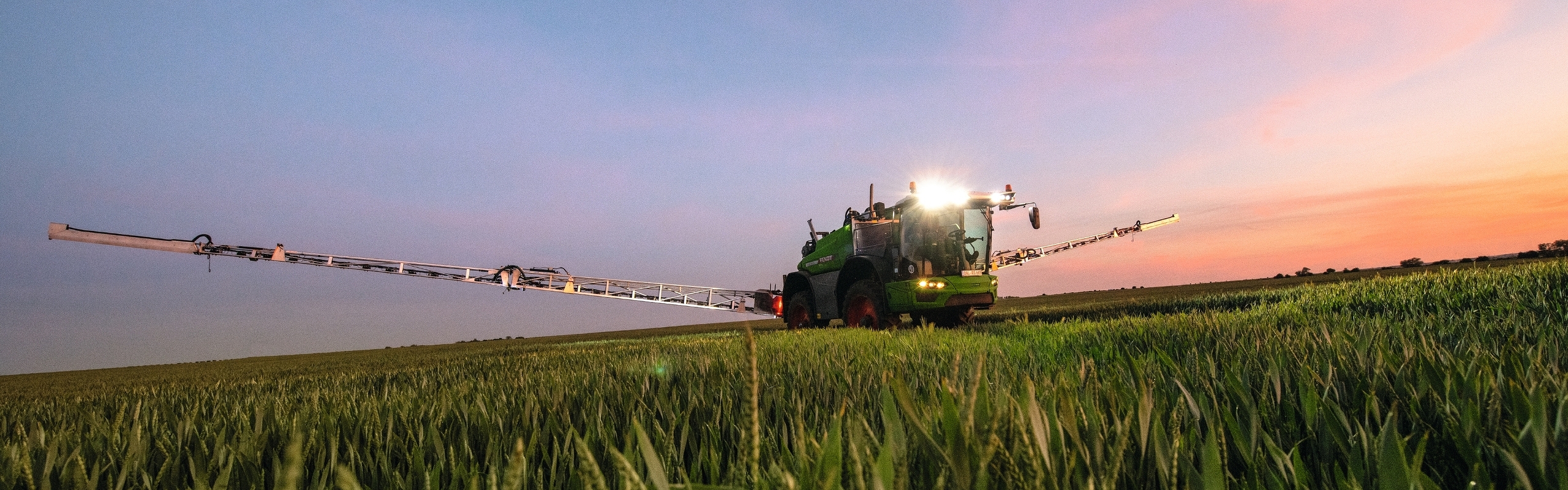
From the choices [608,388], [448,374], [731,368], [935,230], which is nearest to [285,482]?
[608,388]

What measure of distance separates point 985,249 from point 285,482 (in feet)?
36.2

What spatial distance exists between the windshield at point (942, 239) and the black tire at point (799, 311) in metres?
3.52

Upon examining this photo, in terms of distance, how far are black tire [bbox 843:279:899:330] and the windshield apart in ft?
2.45

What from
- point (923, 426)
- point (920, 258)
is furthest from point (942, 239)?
point (923, 426)

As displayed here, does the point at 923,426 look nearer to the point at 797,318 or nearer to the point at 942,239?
the point at 942,239

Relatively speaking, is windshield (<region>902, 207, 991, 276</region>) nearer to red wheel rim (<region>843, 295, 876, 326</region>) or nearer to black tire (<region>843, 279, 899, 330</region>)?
black tire (<region>843, 279, 899, 330</region>)

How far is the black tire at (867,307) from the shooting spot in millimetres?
10125

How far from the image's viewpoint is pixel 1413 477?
0.84 meters

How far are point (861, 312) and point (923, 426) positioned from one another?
1001 centimetres

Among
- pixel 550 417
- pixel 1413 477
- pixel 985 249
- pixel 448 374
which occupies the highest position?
pixel 985 249

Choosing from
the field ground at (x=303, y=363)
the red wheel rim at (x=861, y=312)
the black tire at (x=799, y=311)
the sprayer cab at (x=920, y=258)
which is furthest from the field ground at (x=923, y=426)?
the black tire at (x=799, y=311)

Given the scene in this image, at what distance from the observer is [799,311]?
13.9 metres

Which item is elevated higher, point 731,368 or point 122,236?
point 122,236

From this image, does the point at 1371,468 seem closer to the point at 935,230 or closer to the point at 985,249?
the point at 935,230
